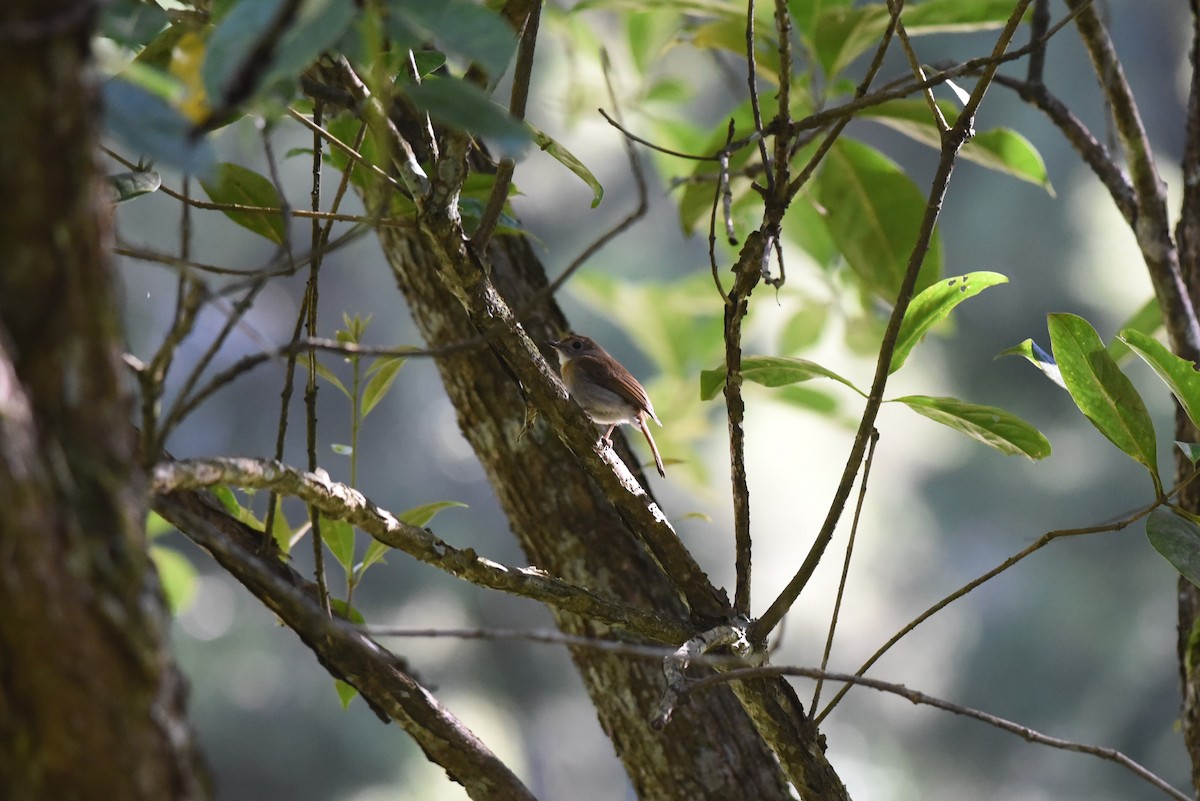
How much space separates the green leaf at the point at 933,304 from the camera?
59.6 inches

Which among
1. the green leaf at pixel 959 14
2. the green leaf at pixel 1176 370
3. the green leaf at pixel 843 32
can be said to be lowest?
the green leaf at pixel 1176 370

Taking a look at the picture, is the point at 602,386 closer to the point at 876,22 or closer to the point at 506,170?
the point at 876,22

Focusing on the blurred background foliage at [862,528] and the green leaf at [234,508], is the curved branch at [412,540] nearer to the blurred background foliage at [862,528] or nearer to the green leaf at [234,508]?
the green leaf at [234,508]

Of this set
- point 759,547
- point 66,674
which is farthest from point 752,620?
point 759,547

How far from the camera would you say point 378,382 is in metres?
1.68

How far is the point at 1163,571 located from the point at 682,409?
18.1 ft

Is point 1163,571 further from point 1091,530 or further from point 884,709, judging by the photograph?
point 1091,530

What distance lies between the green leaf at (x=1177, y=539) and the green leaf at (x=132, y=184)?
1270 mm

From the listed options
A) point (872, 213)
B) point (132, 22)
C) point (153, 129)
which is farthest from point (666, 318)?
point (153, 129)

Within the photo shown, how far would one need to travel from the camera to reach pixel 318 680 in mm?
7867

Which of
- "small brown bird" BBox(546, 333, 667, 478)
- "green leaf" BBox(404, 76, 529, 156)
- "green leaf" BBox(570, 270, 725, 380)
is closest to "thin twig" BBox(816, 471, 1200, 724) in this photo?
"green leaf" BBox(404, 76, 529, 156)

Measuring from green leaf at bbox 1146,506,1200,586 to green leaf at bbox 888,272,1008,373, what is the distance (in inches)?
14.8

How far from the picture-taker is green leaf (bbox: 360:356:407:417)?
163cm

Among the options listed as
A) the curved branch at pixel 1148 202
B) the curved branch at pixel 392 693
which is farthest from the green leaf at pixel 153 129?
the curved branch at pixel 1148 202
